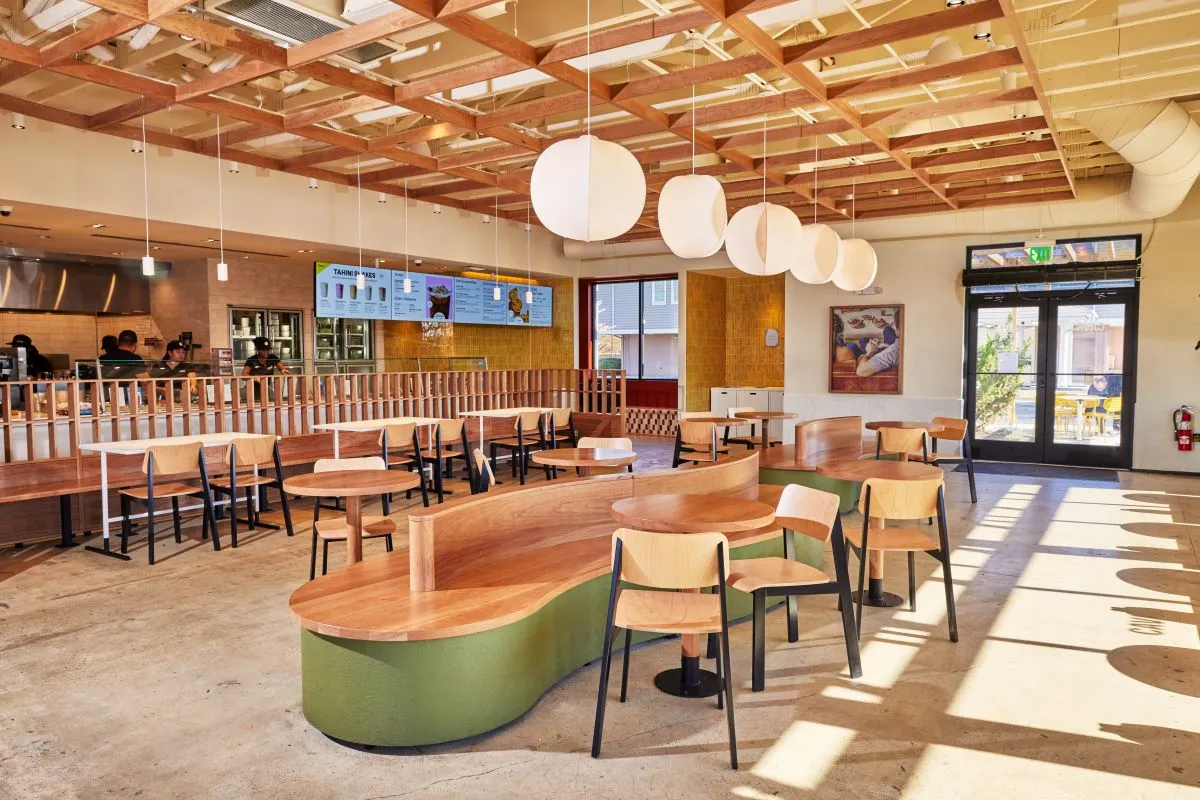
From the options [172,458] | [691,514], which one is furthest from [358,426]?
[691,514]

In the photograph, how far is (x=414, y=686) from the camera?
2.88 meters

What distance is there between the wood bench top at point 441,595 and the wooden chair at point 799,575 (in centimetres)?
67

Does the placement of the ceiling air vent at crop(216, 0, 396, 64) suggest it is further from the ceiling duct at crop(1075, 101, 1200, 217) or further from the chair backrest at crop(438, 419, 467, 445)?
the ceiling duct at crop(1075, 101, 1200, 217)

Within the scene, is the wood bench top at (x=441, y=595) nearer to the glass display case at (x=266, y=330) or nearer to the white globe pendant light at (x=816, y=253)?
the white globe pendant light at (x=816, y=253)

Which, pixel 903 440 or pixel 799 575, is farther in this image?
pixel 903 440

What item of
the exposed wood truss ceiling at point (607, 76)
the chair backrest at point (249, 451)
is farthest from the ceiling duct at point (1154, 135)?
the chair backrest at point (249, 451)

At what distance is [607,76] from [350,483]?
161 inches

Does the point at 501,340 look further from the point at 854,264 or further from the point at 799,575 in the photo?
the point at 799,575

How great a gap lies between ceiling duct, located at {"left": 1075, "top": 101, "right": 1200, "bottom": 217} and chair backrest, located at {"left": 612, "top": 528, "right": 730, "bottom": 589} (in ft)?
19.4

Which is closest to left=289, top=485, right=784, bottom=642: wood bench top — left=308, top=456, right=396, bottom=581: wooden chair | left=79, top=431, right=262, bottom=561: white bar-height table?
left=308, top=456, right=396, bottom=581: wooden chair

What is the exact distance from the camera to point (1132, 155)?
6969mm

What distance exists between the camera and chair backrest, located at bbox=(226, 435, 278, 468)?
20.3 feet

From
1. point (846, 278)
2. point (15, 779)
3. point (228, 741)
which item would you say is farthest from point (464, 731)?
point (846, 278)

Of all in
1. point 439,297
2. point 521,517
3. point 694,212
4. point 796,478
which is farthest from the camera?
point 439,297
